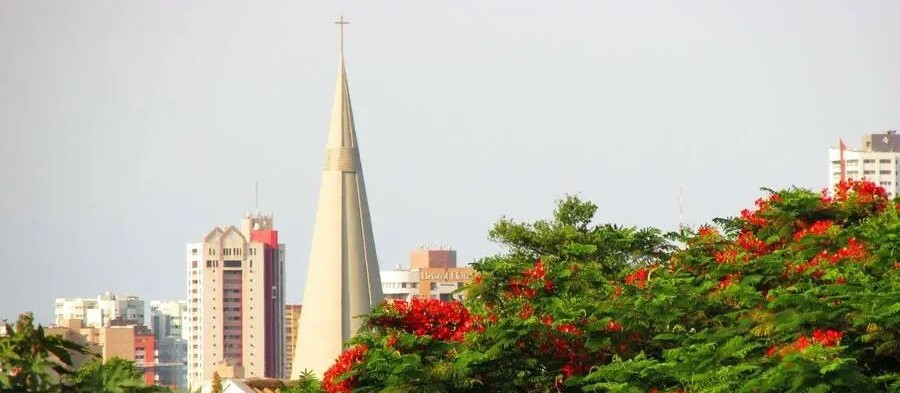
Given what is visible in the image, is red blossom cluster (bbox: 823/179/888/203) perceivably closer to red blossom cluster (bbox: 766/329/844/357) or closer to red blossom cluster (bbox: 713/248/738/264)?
red blossom cluster (bbox: 713/248/738/264)

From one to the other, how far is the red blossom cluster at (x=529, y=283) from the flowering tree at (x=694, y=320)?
19mm

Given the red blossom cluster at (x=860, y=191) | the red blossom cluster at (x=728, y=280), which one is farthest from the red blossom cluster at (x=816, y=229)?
the red blossom cluster at (x=728, y=280)

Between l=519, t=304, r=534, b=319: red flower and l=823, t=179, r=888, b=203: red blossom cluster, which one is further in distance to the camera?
l=823, t=179, r=888, b=203: red blossom cluster

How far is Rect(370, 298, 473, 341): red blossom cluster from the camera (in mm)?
32344

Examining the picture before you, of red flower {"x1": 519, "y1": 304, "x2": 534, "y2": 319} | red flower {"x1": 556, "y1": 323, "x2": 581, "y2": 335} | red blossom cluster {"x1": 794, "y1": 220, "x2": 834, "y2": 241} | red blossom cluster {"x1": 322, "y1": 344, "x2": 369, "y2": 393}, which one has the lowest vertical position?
red blossom cluster {"x1": 322, "y1": 344, "x2": 369, "y2": 393}

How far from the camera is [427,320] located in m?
32.6

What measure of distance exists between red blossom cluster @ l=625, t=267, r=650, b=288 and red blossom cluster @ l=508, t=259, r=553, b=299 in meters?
1.11

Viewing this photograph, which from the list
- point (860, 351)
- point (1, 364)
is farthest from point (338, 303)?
point (1, 364)

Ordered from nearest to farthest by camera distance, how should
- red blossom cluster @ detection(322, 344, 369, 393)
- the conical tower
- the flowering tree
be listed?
the flowering tree < red blossom cluster @ detection(322, 344, 369, 393) < the conical tower

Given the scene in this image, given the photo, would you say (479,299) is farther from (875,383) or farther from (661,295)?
(875,383)

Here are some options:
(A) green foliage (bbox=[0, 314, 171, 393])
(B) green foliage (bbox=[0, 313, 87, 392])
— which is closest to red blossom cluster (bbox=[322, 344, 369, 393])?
(A) green foliage (bbox=[0, 314, 171, 393])

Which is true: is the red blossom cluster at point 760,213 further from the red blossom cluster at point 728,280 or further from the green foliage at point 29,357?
the green foliage at point 29,357

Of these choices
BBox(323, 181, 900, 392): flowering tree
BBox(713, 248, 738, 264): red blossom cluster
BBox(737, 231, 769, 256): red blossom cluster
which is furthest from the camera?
BBox(737, 231, 769, 256): red blossom cluster

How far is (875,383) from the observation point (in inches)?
1088
